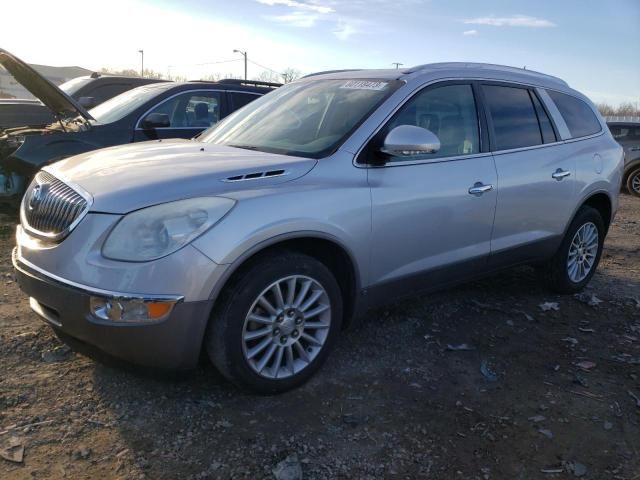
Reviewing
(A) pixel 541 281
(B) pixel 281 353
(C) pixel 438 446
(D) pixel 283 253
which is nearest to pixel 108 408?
(B) pixel 281 353

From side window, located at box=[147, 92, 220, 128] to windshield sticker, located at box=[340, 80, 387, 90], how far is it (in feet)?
11.3

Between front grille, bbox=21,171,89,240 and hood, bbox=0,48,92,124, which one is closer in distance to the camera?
front grille, bbox=21,171,89,240

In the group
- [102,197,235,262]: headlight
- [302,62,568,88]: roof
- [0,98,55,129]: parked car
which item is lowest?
[102,197,235,262]: headlight

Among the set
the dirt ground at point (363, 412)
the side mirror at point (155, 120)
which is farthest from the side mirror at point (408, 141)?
the side mirror at point (155, 120)

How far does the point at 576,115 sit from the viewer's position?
5055 mm

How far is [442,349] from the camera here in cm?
388

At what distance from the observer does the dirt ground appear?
8.64ft

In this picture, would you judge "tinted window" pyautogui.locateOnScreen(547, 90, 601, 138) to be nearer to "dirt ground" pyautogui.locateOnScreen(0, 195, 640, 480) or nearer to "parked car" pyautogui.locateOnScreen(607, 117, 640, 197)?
"dirt ground" pyautogui.locateOnScreen(0, 195, 640, 480)

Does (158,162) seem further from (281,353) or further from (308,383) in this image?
(308,383)

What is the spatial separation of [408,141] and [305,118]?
0.86 metres

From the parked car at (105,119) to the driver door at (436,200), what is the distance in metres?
3.13

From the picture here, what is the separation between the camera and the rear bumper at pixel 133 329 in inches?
106

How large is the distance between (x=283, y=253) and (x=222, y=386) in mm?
849

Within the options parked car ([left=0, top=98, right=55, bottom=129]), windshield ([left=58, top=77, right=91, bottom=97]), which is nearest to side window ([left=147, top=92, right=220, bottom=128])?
parked car ([left=0, top=98, right=55, bottom=129])
